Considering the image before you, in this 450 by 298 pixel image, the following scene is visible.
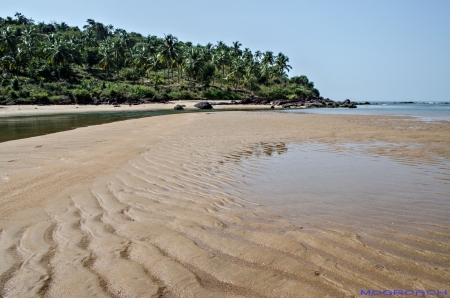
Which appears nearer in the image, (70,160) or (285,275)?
(285,275)

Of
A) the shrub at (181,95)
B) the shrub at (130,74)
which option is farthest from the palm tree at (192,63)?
the shrub at (130,74)

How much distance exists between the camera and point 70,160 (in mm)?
7594

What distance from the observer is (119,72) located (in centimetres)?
8169

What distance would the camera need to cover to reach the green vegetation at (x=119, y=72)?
180ft

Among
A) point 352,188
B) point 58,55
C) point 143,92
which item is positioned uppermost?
point 58,55

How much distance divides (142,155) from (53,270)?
5973 millimetres

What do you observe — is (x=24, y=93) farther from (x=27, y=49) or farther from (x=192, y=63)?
(x=192, y=63)

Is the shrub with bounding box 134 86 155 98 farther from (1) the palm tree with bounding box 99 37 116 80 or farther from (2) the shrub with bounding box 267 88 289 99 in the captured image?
(2) the shrub with bounding box 267 88 289 99

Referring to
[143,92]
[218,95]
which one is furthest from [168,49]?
[143,92]

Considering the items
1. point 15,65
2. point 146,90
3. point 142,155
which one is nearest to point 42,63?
point 15,65

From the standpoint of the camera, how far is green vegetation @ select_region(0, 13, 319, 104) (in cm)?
5475

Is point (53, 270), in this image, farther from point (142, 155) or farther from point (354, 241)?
point (142, 155)

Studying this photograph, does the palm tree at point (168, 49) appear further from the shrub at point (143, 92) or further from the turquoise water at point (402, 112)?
the turquoise water at point (402, 112)

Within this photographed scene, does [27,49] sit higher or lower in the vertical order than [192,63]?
higher
